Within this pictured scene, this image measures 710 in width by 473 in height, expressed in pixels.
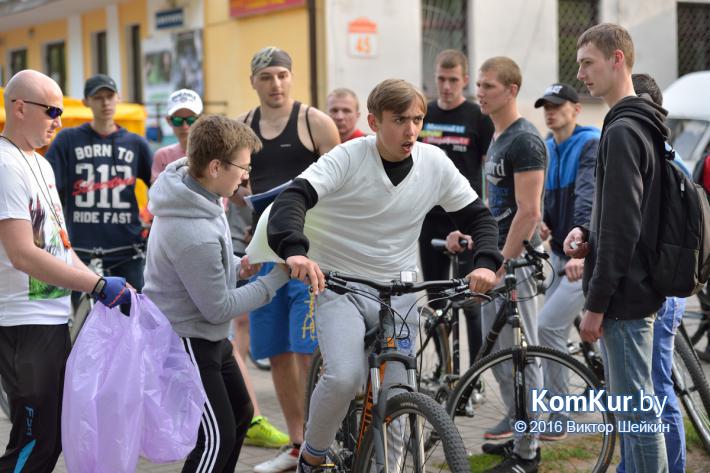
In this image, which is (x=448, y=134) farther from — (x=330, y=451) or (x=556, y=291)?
(x=330, y=451)

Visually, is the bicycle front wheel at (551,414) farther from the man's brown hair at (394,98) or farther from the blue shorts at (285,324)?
the man's brown hair at (394,98)

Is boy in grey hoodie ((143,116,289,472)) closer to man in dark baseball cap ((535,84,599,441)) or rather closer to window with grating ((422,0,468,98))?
man in dark baseball cap ((535,84,599,441))

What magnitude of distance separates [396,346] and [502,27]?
1749 cm

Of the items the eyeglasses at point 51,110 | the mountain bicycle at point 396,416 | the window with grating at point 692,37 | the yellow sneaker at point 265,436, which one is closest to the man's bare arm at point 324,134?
the yellow sneaker at point 265,436

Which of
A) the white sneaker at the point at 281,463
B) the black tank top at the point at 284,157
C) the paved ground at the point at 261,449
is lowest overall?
the paved ground at the point at 261,449

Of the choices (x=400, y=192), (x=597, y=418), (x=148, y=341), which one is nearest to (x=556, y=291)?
(x=597, y=418)

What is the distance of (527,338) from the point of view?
18.4 feet

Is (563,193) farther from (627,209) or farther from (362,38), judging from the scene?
(362,38)

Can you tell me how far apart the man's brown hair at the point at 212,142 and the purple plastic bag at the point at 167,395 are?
0.57 m

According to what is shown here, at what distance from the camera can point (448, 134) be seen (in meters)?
7.09

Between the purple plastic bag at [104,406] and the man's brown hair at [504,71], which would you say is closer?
the purple plastic bag at [104,406]

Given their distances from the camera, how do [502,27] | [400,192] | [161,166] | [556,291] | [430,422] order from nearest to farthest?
[430,422]
[400,192]
[556,291]
[161,166]
[502,27]

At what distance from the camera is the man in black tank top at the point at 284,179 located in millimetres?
5578

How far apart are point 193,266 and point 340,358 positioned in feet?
2.19
